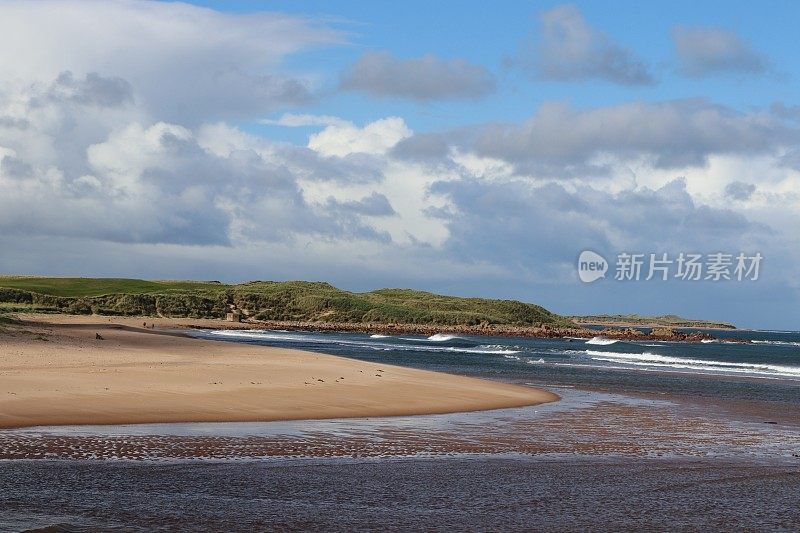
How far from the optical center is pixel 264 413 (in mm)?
22406

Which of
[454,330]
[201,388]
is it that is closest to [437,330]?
[454,330]

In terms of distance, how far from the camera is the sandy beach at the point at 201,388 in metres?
20.8

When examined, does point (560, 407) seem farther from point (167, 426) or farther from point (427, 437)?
point (167, 426)

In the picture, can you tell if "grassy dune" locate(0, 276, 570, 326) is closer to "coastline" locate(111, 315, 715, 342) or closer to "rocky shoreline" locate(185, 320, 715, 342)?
"coastline" locate(111, 315, 715, 342)

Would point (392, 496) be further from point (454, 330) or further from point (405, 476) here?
point (454, 330)

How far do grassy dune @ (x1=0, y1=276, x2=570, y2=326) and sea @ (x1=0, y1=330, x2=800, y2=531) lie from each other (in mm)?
103961

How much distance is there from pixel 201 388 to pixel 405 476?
504 inches

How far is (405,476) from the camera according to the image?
14898 millimetres

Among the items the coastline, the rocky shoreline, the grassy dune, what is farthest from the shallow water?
the rocky shoreline

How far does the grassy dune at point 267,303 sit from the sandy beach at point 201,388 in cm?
8481

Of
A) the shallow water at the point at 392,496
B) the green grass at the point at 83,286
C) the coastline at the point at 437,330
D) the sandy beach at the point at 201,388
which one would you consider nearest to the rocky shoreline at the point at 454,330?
the coastline at the point at 437,330

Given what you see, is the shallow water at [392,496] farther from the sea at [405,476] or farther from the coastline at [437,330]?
the coastline at [437,330]

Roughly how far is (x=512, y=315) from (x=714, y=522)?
151419 mm

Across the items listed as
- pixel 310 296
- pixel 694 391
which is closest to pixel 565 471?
pixel 694 391
